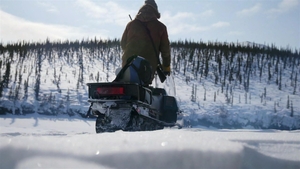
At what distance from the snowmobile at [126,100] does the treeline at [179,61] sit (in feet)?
17.3

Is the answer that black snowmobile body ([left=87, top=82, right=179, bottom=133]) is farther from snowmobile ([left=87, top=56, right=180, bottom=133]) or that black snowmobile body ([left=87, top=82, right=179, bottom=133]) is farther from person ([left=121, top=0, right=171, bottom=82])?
person ([left=121, top=0, right=171, bottom=82])

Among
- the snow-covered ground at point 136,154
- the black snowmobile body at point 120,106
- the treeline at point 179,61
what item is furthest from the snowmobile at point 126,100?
the treeline at point 179,61

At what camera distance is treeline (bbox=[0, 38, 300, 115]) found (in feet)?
34.7

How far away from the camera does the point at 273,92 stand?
10.7 meters

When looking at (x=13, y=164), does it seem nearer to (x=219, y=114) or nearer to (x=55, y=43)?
(x=219, y=114)

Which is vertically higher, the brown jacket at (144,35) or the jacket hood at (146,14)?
the jacket hood at (146,14)

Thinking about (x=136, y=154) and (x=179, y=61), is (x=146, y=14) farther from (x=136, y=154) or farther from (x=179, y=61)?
(x=179, y=61)

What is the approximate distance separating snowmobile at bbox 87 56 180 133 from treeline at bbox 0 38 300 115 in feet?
17.3

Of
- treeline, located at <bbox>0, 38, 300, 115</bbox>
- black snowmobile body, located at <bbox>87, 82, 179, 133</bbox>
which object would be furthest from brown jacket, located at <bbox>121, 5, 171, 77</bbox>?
treeline, located at <bbox>0, 38, 300, 115</bbox>

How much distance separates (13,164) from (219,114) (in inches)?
275

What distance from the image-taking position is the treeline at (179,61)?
34.7 feet

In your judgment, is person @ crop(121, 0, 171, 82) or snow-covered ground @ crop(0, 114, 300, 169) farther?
person @ crop(121, 0, 171, 82)

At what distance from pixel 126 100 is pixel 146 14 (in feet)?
5.04

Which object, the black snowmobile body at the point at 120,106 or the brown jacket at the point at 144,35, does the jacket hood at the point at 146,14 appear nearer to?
the brown jacket at the point at 144,35
